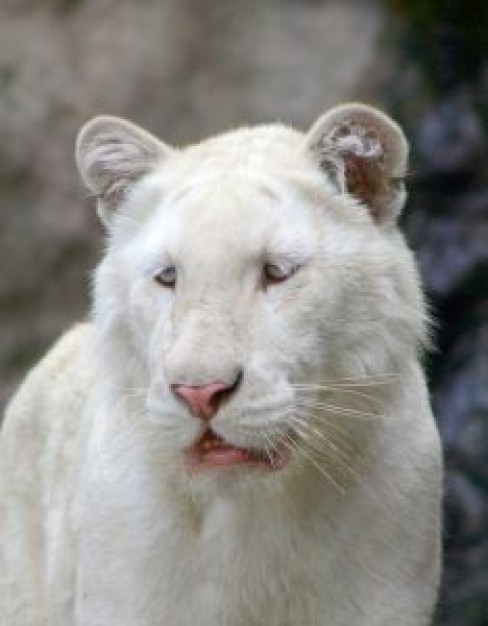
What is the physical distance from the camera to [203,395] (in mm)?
4547

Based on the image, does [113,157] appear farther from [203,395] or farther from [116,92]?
[116,92]

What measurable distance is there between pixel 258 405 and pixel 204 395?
0.15m

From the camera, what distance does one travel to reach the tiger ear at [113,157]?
525 cm

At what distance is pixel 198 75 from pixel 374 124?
201 inches

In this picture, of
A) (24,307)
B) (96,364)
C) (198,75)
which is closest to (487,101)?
(198,75)

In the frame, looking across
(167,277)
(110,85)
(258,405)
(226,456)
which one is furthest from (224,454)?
(110,85)

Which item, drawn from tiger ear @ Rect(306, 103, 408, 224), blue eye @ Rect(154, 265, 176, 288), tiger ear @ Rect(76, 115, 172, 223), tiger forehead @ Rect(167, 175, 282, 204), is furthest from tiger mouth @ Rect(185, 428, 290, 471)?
tiger ear @ Rect(76, 115, 172, 223)

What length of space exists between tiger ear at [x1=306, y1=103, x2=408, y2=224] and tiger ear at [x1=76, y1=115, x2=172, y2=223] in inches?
17.3

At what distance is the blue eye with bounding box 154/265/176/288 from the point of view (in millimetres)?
4844

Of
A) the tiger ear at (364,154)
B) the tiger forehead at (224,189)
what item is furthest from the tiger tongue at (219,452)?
the tiger ear at (364,154)

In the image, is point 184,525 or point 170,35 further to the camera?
point 170,35

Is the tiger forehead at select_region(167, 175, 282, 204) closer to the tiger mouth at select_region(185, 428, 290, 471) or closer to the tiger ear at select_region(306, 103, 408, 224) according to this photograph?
the tiger ear at select_region(306, 103, 408, 224)

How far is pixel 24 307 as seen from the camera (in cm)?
1006

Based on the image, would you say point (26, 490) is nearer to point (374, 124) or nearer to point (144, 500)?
point (144, 500)
